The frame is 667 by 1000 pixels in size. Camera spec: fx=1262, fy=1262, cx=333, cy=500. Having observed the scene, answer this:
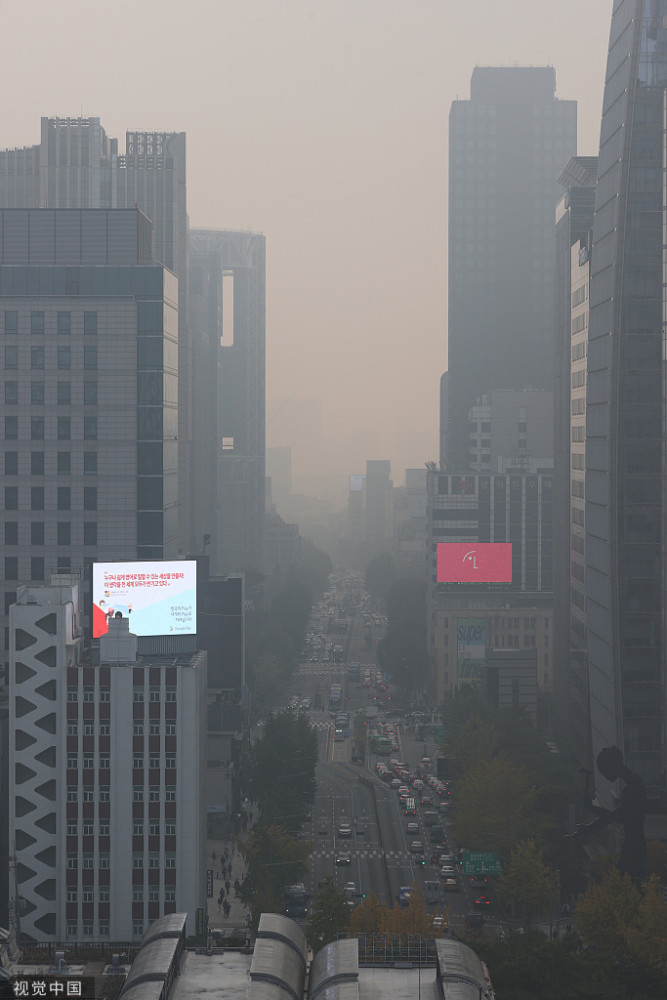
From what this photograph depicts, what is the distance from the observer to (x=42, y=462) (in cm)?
9325

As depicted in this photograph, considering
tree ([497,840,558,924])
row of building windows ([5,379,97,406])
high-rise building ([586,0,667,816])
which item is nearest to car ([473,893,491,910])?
tree ([497,840,558,924])

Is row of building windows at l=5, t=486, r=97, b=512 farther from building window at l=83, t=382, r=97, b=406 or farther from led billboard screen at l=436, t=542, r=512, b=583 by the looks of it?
led billboard screen at l=436, t=542, r=512, b=583

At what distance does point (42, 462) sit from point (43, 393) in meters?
5.12

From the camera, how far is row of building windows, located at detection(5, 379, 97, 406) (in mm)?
93125

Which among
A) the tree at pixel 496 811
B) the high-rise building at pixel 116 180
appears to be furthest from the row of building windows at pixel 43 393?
the high-rise building at pixel 116 180

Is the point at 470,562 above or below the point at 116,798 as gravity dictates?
above

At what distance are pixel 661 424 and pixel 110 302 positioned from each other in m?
40.5

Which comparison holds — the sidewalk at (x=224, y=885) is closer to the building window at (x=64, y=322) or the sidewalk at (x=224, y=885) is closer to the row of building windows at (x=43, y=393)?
the row of building windows at (x=43, y=393)

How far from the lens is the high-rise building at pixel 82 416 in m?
92.7

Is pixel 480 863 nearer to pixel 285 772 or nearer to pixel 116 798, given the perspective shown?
pixel 285 772

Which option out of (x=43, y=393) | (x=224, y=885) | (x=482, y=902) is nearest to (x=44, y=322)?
(x=43, y=393)

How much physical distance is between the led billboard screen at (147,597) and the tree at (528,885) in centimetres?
2390

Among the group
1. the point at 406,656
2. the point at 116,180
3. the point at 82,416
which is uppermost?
the point at 116,180

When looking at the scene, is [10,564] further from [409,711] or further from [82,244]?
[409,711]
